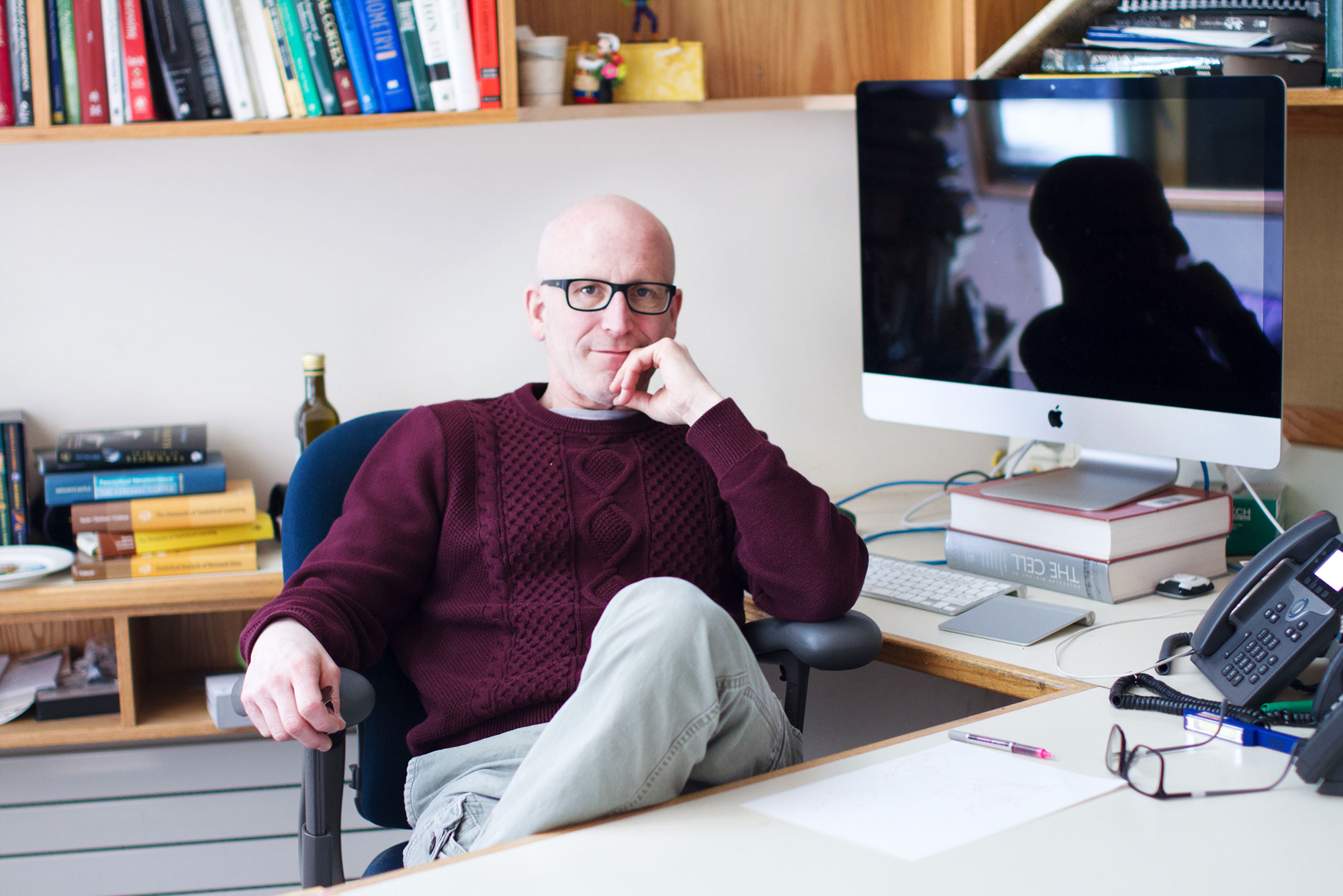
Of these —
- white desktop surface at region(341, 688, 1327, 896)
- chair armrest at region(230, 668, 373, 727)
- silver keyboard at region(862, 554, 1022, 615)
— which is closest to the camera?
white desktop surface at region(341, 688, 1327, 896)

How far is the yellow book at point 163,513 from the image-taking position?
2.00 meters

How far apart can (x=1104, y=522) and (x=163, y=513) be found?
4.73 feet

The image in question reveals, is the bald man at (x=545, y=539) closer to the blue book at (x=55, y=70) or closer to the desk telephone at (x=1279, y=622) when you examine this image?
the desk telephone at (x=1279, y=622)

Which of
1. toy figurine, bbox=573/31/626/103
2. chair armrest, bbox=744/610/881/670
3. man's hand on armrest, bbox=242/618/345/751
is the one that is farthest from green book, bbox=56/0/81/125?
chair armrest, bbox=744/610/881/670

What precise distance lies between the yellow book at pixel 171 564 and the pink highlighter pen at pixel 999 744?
127 cm

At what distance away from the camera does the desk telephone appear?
3.93 feet

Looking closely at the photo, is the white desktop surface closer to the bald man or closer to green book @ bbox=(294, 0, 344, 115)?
the bald man

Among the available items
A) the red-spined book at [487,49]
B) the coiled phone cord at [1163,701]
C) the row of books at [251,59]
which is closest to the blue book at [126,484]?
the row of books at [251,59]

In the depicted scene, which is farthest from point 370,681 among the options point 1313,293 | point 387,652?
point 1313,293

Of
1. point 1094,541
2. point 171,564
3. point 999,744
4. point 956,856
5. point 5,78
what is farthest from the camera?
point 171,564

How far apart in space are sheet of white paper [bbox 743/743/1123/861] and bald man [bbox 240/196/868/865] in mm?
112

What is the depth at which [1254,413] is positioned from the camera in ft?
5.09

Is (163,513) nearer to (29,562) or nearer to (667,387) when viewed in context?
(29,562)

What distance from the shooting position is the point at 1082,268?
66.9 inches
